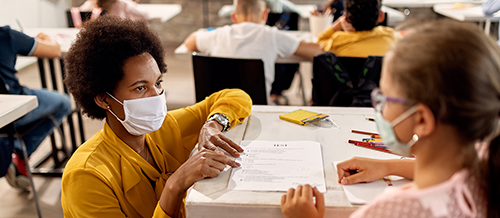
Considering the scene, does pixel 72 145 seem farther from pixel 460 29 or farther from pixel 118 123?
pixel 460 29

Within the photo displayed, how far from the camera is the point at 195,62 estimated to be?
2.14 m

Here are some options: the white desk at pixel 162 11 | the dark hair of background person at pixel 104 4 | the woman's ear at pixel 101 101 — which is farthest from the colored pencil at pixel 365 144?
the white desk at pixel 162 11

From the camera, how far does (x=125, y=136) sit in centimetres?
120

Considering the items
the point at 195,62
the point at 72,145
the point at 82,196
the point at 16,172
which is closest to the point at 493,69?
the point at 82,196

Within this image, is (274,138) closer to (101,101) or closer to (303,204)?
(303,204)

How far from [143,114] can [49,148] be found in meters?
2.17

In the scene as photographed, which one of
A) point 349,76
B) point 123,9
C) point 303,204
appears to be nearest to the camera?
point 303,204

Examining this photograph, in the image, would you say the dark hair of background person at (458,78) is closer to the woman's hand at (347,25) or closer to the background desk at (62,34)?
the woman's hand at (347,25)

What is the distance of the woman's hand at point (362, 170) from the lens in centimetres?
93

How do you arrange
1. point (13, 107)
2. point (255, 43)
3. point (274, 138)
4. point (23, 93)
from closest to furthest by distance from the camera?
point (274, 138) → point (13, 107) → point (23, 93) → point (255, 43)

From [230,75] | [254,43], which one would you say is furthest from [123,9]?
[230,75]

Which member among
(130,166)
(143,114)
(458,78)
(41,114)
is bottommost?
(41,114)

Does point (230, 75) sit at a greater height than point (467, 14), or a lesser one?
lesser

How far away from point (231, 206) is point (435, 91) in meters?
0.48
